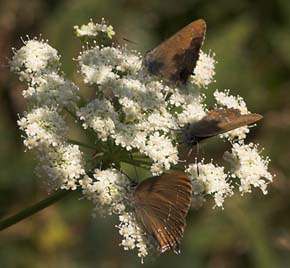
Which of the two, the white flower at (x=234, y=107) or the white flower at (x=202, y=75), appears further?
the white flower at (x=202, y=75)

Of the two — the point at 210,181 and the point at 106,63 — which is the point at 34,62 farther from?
the point at 210,181

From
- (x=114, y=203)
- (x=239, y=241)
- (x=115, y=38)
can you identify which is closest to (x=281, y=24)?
(x=115, y=38)

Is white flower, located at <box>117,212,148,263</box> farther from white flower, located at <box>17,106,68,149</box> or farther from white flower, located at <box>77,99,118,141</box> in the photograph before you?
white flower, located at <box>17,106,68,149</box>

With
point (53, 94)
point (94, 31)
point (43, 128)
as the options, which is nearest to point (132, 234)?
point (43, 128)

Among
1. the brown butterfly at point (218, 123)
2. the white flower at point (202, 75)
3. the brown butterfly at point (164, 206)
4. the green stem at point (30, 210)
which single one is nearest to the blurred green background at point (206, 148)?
the white flower at point (202, 75)

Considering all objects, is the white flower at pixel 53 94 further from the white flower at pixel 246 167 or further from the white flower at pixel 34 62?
the white flower at pixel 246 167

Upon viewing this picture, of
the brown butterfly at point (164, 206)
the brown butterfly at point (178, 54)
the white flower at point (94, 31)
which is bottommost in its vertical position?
the brown butterfly at point (164, 206)

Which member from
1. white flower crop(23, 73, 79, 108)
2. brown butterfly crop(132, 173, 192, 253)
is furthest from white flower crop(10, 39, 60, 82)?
brown butterfly crop(132, 173, 192, 253)
